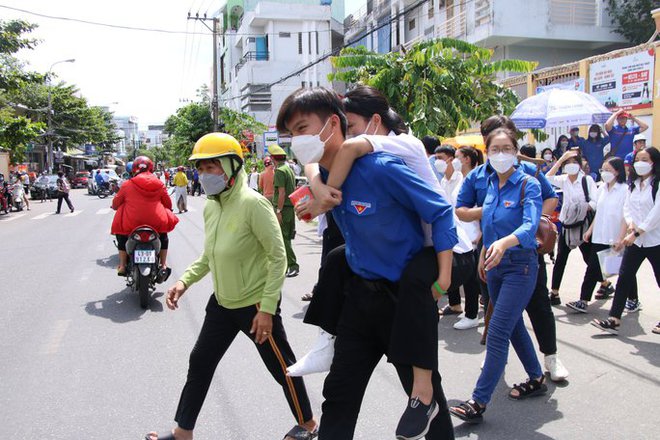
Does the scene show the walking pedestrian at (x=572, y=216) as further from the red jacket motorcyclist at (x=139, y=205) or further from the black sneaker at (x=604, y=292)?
the red jacket motorcyclist at (x=139, y=205)

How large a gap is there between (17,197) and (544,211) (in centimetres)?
2480

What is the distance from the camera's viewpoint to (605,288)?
6.61m

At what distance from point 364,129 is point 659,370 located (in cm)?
330

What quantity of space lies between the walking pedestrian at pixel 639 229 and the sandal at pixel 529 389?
170cm

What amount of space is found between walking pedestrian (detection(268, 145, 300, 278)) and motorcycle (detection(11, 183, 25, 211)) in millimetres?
19722

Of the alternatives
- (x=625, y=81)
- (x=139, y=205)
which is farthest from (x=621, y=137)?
(x=139, y=205)

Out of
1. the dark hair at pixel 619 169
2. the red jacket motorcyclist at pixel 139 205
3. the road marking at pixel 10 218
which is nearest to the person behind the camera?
the dark hair at pixel 619 169

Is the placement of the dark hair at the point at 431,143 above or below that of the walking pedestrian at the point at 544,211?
above

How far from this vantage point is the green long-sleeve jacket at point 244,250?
3.07 m

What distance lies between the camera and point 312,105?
2.22 meters

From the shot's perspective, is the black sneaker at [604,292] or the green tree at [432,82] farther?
the green tree at [432,82]

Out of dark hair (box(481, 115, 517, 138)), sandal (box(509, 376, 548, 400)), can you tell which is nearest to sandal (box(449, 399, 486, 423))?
sandal (box(509, 376, 548, 400))

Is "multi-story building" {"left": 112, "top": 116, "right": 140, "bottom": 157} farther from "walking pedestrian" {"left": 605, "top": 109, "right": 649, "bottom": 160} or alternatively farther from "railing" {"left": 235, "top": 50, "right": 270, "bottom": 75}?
"walking pedestrian" {"left": 605, "top": 109, "right": 649, "bottom": 160}

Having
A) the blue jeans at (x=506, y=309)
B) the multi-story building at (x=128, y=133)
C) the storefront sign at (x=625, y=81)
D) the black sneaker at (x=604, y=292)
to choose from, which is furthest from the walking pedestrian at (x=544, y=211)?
the multi-story building at (x=128, y=133)
